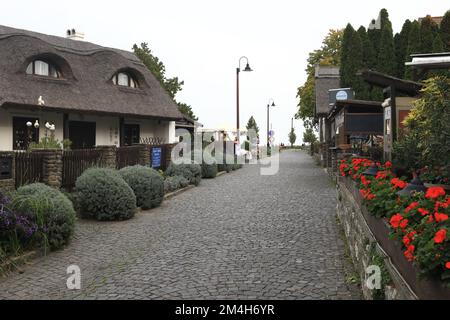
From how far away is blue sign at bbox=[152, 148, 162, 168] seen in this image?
17.4 meters

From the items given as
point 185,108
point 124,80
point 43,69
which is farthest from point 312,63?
point 43,69

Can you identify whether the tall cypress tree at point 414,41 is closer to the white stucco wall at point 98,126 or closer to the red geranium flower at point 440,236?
the white stucco wall at point 98,126

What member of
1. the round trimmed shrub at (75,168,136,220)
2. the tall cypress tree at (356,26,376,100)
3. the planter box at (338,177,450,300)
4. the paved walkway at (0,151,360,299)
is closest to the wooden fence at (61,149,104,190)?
the round trimmed shrub at (75,168,136,220)

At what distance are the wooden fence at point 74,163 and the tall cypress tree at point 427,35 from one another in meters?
14.7

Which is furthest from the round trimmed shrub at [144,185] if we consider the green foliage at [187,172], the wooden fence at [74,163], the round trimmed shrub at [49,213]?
the green foliage at [187,172]

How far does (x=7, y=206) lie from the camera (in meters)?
6.82

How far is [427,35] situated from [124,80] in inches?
555

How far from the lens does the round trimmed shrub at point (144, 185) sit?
11.4 meters

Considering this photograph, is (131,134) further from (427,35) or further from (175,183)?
(427,35)

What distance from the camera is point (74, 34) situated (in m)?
24.9
